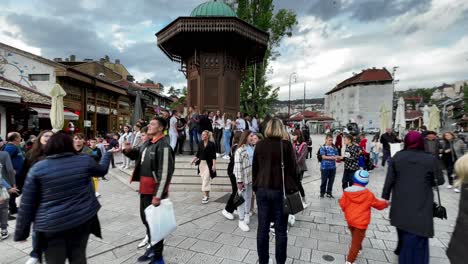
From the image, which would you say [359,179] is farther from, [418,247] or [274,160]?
[274,160]

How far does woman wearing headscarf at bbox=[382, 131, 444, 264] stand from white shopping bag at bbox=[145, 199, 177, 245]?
2.81 meters

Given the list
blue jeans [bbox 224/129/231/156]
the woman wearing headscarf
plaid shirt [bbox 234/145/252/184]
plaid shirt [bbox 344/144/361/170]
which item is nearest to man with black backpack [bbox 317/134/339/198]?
plaid shirt [bbox 344/144/361/170]

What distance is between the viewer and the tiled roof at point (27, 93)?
62.7 feet

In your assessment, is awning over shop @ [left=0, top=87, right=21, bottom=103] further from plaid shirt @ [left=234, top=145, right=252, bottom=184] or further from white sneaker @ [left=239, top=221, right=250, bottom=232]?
white sneaker @ [left=239, top=221, right=250, bottom=232]

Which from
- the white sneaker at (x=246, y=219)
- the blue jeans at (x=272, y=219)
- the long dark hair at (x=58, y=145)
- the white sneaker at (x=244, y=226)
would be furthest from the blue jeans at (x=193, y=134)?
the long dark hair at (x=58, y=145)

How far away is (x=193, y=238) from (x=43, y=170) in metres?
2.73

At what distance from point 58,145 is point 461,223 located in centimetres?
355

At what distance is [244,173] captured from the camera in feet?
15.0

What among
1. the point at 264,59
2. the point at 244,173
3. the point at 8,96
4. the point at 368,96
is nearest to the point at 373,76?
the point at 368,96

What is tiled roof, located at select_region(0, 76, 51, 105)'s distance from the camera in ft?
62.7

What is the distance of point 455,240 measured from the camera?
193 cm

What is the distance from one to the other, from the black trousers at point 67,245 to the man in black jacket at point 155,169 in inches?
31.6

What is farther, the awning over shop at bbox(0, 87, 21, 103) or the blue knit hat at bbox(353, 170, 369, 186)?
the awning over shop at bbox(0, 87, 21, 103)

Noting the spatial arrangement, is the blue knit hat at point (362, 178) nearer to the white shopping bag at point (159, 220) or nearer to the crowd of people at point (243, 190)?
the crowd of people at point (243, 190)
